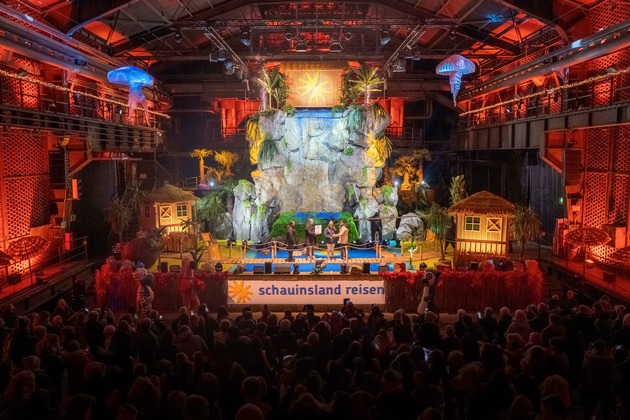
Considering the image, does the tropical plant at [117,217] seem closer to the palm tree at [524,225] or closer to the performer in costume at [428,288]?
the performer in costume at [428,288]

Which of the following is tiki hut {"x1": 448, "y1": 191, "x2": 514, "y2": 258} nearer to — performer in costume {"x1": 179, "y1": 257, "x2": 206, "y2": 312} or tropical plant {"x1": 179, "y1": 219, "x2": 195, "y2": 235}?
performer in costume {"x1": 179, "y1": 257, "x2": 206, "y2": 312}

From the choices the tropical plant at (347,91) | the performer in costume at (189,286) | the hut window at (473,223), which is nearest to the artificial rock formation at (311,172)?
the tropical plant at (347,91)

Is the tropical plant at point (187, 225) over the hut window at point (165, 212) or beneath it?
beneath

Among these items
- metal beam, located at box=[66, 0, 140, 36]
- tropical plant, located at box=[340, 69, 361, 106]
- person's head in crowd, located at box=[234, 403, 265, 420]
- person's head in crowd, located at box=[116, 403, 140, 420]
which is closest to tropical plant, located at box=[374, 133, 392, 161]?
tropical plant, located at box=[340, 69, 361, 106]

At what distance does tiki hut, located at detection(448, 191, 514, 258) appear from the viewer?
16828 millimetres

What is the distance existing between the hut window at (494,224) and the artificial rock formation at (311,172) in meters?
6.47

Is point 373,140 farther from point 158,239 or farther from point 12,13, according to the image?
point 12,13

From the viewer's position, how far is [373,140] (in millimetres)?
23438

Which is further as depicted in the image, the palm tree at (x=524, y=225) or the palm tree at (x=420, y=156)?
the palm tree at (x=420, y=156)

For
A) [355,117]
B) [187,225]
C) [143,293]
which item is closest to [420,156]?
[355,117]

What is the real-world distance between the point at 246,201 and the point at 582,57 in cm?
1434

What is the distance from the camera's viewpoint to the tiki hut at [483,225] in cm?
1683

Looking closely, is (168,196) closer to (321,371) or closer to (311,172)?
(311,172)

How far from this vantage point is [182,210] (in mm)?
21281
